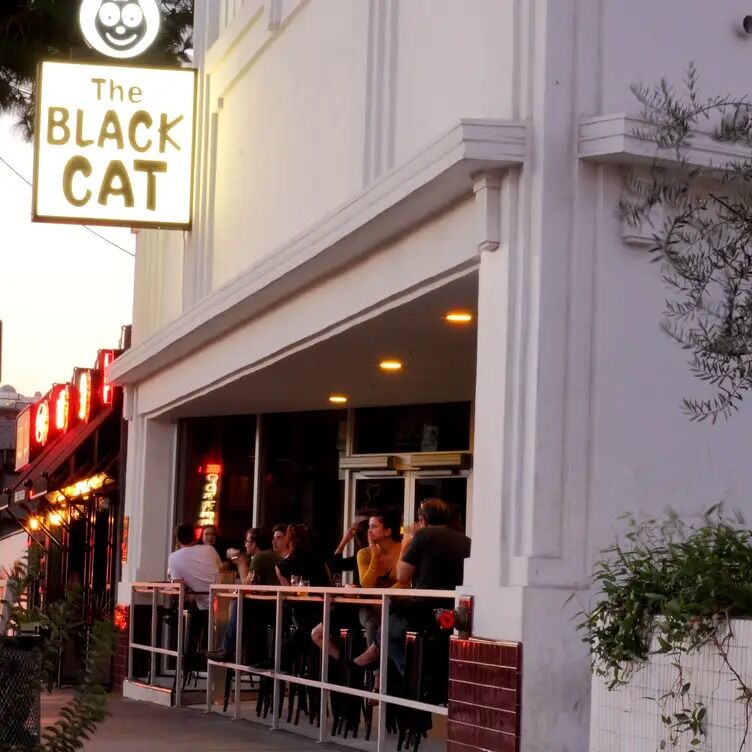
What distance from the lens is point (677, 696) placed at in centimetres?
671

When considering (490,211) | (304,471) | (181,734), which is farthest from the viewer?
(304,471)

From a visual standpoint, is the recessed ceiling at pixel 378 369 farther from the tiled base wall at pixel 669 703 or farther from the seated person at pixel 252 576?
the tiled base wall at pixel 669 703

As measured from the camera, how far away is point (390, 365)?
14758mm

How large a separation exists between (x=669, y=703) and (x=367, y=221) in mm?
4834

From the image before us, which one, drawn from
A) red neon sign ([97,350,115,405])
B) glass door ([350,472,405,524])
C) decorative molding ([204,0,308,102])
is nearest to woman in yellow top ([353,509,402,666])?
decorative molding ([204,0,308,102])

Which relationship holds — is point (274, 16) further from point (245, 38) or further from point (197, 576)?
point (197, 576)

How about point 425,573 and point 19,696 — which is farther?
point 425,573

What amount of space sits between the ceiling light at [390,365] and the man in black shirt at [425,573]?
11.3ft

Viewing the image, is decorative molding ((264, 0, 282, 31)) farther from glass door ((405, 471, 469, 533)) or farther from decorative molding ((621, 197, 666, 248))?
Answer: decorative molding ((621, 197, 666, 248))

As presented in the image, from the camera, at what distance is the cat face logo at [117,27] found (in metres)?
16.8

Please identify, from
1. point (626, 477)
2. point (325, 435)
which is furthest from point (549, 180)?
point (325, 435)

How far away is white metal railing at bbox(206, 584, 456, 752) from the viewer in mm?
10719

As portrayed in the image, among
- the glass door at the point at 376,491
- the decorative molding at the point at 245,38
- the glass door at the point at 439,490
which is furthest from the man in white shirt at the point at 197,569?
the decorative molding at the point at 245,38

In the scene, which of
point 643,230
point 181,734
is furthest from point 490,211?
point 181,734
